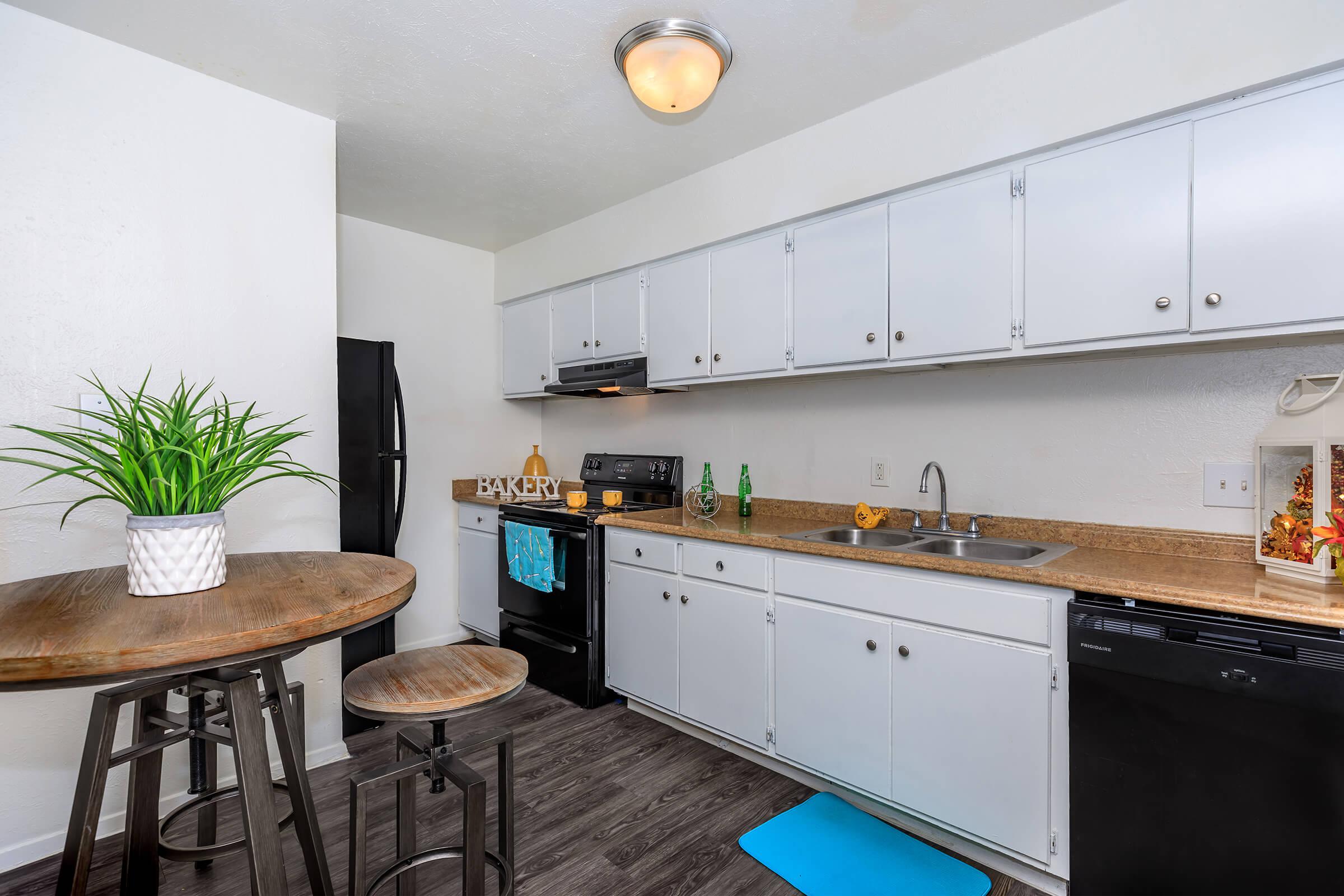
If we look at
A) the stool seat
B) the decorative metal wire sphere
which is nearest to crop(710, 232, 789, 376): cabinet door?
the decorative metal wire sphere

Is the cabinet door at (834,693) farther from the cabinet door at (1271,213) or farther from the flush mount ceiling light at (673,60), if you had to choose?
the flush mount ceiling light at (673,60)

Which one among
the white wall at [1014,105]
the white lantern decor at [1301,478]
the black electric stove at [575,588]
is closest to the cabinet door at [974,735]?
the white lantern decor at [1301,478]

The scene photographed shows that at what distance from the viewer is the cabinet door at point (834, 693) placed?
2062 mm

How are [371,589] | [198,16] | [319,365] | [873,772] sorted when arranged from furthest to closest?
[319,365] → [873,772] → [198,16] → [371,589]

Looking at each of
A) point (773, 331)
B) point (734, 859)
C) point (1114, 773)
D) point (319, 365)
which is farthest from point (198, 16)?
point (1114, 773)

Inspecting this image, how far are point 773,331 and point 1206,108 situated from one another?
1455mm

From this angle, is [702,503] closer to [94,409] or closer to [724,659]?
[724,659]

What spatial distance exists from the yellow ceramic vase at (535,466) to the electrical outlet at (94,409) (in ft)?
7.57

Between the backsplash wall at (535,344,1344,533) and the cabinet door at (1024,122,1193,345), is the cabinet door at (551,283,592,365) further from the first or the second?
the cabinet door at (1024,122,1193,345)

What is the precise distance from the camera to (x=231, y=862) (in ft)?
6.38

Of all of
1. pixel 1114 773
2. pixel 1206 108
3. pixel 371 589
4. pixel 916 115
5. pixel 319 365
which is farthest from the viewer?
pixel 319 365

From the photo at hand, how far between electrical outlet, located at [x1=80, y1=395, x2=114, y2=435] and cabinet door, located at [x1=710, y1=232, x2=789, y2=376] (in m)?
2.19

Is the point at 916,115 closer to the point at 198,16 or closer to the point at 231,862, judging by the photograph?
the point at 198,16

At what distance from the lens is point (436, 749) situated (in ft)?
5.06
